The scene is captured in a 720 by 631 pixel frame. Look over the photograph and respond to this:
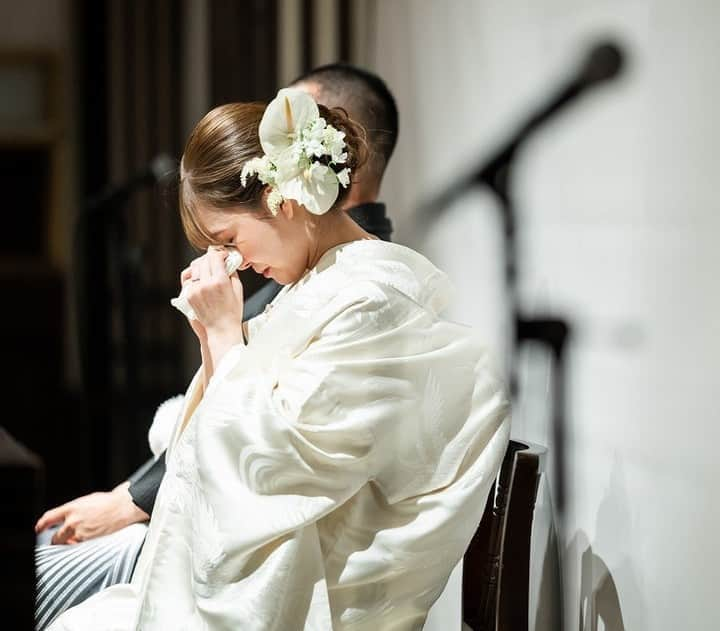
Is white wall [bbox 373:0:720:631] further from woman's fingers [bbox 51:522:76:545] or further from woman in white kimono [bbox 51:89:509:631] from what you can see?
woman's fingers [bbox 51:522:76:545]

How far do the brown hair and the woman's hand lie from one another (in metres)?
0.03

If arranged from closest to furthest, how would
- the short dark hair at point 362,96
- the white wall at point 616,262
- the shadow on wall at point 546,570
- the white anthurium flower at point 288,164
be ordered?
the white wall at point 616,262 < the white anthurium flower at point 288,164 < the shadow on wall at point 546,570 < the short dark hair at point 362,96

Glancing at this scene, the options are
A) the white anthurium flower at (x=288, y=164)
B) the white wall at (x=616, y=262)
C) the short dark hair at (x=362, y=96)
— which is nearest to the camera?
the white wall at (x=616, y=262)

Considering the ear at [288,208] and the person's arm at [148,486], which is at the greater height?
the ear at [288,208]

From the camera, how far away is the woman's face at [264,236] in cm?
110

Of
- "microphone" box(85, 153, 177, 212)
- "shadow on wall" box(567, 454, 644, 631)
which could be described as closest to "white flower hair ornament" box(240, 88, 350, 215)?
"microphone" box(85, 153, 177, 212)

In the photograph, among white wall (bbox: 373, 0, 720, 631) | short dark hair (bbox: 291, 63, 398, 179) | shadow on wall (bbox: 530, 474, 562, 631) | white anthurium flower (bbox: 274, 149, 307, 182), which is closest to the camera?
white wall (bbox: 373, 0, 720, 631)

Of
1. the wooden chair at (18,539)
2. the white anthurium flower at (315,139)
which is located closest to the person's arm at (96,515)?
the wooden chair at (18,539)

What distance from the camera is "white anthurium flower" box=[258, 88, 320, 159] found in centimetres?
106

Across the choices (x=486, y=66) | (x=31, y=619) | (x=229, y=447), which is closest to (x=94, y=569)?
(x=31, y=619)

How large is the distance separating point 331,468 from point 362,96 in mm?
528

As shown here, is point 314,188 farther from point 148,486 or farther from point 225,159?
point 148,486

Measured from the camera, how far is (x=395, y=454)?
1056 millimetres

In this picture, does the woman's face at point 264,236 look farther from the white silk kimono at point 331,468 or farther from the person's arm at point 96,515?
the person's arm at point 96,515
